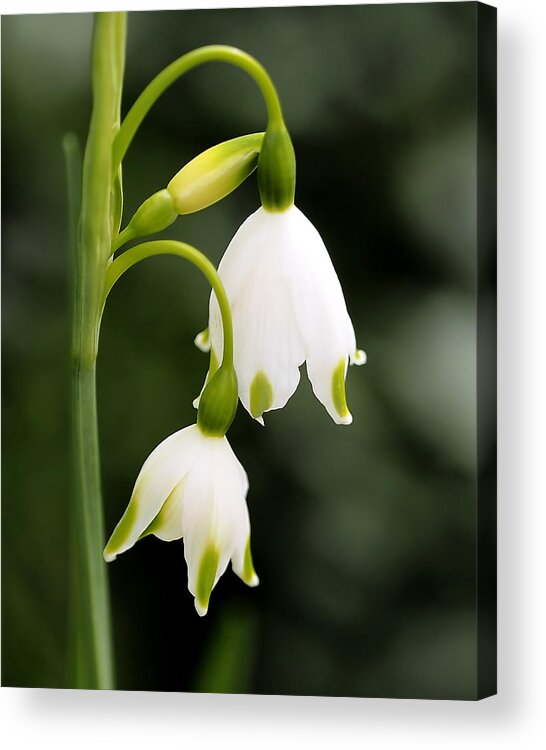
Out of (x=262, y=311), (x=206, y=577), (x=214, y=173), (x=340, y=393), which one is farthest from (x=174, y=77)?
(x=206, y=577)

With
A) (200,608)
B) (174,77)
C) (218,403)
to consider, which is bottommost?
(200,608)

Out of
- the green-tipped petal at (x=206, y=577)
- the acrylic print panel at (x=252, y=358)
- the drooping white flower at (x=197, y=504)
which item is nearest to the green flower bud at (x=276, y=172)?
the acrylic print panel at (x=252, y=358)

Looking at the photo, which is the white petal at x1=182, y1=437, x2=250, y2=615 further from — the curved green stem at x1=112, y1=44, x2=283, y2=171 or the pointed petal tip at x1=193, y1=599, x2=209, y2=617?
the curved green stem at x1=112, y1=44, x2=283, y2=171

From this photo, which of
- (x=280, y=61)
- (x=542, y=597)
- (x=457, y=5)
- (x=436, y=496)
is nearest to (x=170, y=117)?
(x=280, y=61)

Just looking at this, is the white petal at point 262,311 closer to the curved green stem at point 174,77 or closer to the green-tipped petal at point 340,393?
the green-tipped petal at point 340,393

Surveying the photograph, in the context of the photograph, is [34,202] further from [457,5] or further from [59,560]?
[457,5]

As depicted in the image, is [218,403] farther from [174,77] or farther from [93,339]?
[174,77]
